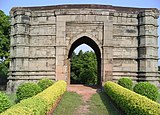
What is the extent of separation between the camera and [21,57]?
1409cm

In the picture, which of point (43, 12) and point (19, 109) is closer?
point (19, 109)

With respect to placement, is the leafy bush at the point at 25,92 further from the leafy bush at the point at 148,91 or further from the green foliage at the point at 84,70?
the green foliage at the point at 84,70

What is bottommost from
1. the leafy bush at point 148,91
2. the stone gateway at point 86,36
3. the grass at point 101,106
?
the grass at point 101,106

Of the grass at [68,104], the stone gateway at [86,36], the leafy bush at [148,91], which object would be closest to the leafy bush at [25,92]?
the grass at [68,104]

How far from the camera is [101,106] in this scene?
31.3 ft

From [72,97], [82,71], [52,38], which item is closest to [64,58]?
[52,38]

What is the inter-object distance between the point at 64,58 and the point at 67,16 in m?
2.40

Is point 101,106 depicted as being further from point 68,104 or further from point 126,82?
point 126,82

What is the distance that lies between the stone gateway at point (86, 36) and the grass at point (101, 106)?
288cm

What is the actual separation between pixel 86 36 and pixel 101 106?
5.68m

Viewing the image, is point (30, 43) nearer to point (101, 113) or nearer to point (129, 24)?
point (129, 24)

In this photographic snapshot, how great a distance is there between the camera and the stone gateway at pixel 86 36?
46.2ft

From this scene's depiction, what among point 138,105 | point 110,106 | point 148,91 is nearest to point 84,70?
point 148,91

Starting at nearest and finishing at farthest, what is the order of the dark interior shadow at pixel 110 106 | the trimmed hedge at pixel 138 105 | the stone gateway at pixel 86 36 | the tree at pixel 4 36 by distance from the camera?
the trimmed hedge at pixel 138 105 → the dark interior shadow at pixel 110 106 → the stone gateway at pixel 86 36 → the tree at pixel 4 36
